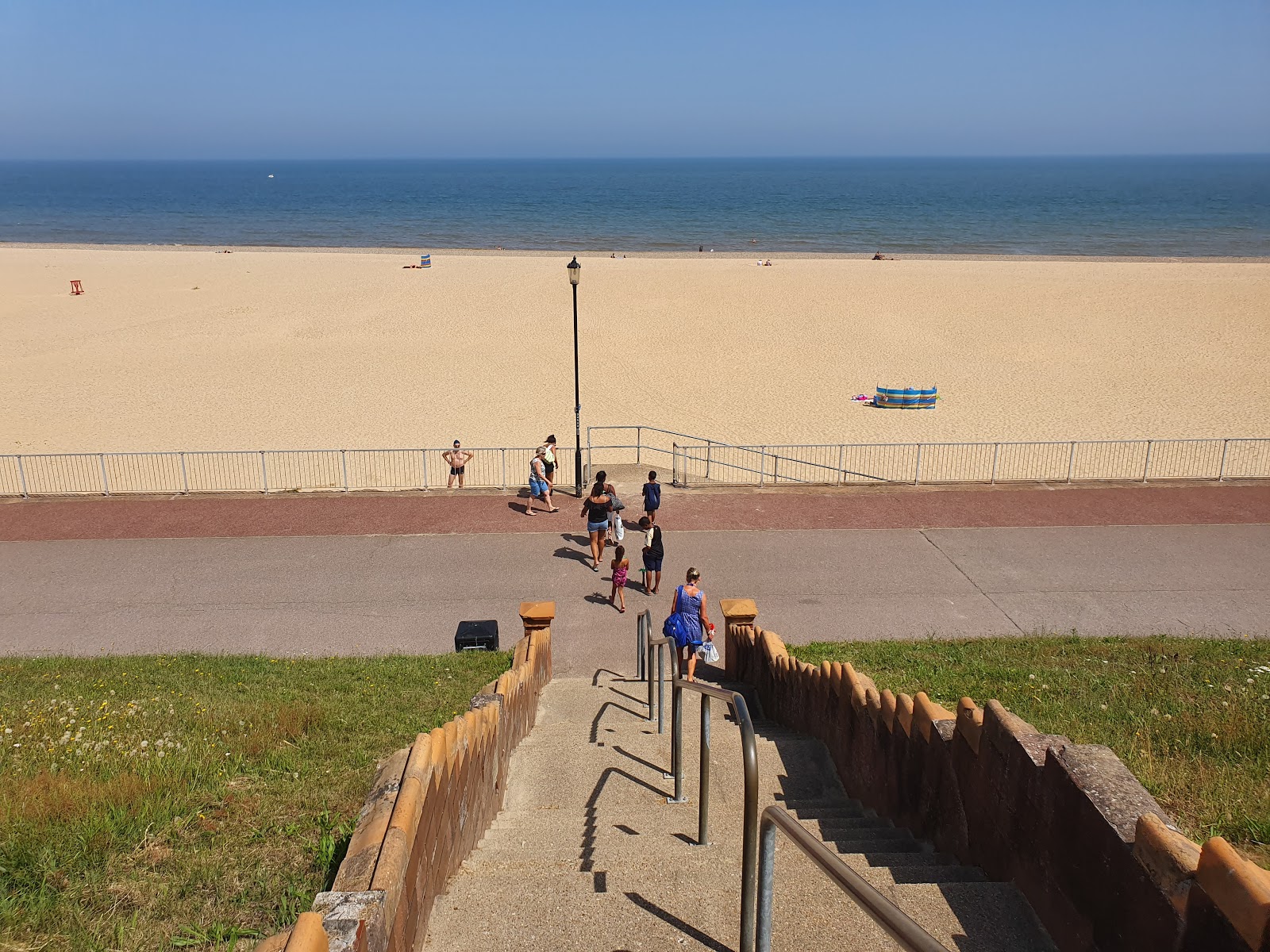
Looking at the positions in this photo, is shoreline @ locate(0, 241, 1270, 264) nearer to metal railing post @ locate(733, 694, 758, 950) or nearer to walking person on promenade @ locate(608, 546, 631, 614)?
walking person on promenade @ locate(608, 546, 631, 614)

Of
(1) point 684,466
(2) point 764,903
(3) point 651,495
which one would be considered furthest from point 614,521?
(2) point 764,903

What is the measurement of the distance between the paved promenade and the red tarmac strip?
0.19 ft

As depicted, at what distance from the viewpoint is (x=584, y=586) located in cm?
1557

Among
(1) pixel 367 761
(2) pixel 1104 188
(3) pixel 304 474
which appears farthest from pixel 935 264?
(2) pixel 1104 188

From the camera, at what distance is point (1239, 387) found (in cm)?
3123

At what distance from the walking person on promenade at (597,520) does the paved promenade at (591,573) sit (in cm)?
36

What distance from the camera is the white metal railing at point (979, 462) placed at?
75.5 ft

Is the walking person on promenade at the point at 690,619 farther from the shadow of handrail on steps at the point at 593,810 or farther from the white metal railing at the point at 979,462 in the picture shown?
the white metal railing at the point at 979,462

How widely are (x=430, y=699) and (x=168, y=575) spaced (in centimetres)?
775

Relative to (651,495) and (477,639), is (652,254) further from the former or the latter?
(477,639)

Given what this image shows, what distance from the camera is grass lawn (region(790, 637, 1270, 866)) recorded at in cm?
582

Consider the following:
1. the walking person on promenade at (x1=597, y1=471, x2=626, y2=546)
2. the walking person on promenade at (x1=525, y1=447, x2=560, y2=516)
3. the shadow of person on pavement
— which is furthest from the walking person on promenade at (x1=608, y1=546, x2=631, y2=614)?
the walking person on promenade at (x1=525, y1=447, x2=560, y2=516)

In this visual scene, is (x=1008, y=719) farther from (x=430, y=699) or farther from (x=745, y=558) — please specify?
(x=745, y=558)

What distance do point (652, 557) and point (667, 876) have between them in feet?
33.8
